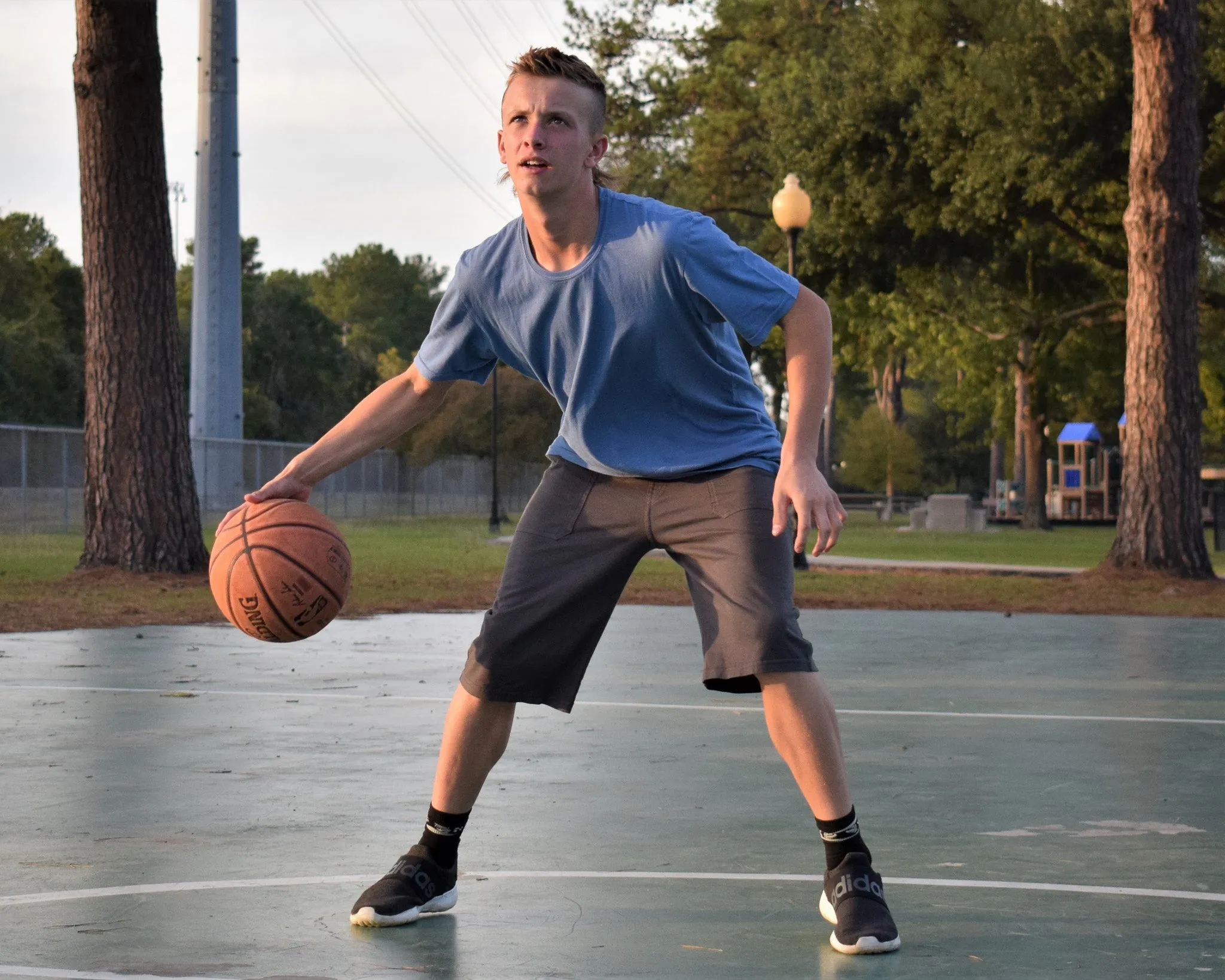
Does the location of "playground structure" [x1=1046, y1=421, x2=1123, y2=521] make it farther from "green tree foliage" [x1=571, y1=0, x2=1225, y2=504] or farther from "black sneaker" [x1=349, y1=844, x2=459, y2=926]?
"black sneaker" [x1=349, y1=844, x2=459, y2=926]

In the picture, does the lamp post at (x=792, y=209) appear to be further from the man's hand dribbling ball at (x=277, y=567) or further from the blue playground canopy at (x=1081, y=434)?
the blue playground canopy at (x=1081, y=434)

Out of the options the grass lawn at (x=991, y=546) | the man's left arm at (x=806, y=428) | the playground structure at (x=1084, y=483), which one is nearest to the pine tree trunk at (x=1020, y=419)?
the playground structure at (x=1084, y=483)

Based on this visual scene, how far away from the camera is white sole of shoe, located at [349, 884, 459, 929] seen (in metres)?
4.34

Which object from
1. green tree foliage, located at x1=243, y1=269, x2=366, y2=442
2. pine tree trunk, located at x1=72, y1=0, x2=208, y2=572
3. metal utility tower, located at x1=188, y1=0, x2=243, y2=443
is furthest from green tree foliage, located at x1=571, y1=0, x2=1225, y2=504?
green tree foliage, located at x1=243, y1=269, x2=366, y2=442

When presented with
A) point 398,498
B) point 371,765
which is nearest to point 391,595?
point 371,765

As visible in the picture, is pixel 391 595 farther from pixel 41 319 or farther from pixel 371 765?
pixel 41 319

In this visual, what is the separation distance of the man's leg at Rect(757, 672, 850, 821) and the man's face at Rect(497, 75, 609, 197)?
1.30 metres

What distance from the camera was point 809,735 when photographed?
14.5 feet

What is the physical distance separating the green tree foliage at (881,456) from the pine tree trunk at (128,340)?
215 feet

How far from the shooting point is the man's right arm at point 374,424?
500 cm

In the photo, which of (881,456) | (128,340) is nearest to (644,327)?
(128,340)

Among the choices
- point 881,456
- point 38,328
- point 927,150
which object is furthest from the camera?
point 881,456

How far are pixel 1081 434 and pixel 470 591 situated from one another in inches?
1588

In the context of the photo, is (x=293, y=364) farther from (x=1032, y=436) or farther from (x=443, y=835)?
(x=443, y=835)
